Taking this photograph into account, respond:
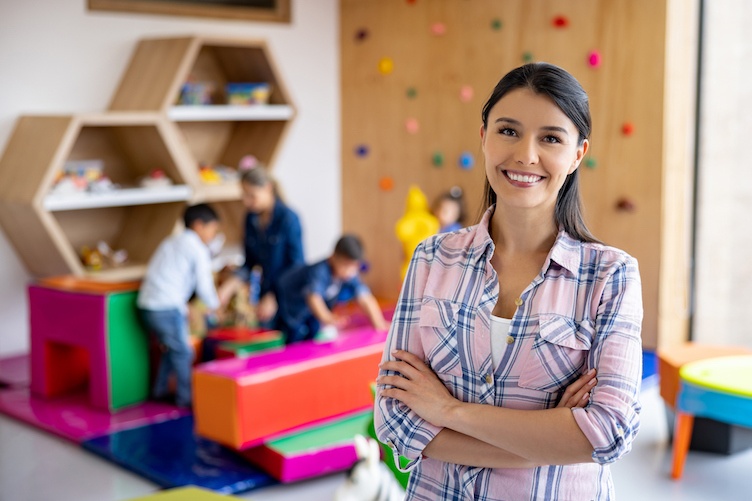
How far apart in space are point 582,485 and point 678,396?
227 cm

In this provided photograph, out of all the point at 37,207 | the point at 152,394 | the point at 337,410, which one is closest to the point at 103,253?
the point at 37,207

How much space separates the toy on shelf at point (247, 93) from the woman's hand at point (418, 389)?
4729 mm

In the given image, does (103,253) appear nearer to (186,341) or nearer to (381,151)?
(186,341)

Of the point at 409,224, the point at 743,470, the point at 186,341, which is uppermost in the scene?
the point at 409,224

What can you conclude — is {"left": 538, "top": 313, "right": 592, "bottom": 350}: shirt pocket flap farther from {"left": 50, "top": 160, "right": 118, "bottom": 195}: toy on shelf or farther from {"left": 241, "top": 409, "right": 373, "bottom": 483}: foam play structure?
{"left": 50, "top": 160, "right": 118, "bottom": 195}: toy on shelf

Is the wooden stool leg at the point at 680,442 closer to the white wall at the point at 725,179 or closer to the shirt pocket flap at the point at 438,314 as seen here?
the white wall at the point at 725,179

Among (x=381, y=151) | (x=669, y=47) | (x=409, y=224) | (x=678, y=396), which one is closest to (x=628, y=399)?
(x=678, y=396)

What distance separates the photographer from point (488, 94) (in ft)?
19.7

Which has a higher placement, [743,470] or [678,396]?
[678,396]

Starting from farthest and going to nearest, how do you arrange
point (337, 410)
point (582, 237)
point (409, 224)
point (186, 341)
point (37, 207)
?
point (409, 224) < point (37, 207) < point (186, 341) < point (337, 410) < point (582, 237)

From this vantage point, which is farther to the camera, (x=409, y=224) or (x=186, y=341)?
(x=409, y=224)

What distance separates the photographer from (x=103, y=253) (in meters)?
5.60

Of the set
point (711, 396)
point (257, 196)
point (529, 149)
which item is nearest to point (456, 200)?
point (257, 196)

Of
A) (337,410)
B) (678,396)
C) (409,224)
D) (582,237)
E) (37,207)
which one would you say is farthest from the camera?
(409,224)
